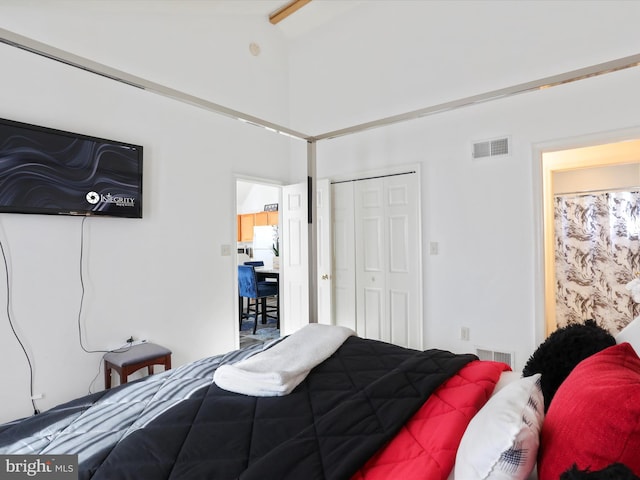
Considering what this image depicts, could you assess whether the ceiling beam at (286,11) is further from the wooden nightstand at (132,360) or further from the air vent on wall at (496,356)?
the air vent on wall at (496,356)

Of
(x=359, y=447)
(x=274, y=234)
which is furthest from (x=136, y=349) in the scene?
(x=274, y=234)

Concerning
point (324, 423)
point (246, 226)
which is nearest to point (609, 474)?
point (324, 423)

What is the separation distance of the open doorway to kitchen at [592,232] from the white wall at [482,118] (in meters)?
0.94

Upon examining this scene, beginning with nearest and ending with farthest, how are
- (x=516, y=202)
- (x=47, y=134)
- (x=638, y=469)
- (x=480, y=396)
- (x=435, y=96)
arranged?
1. (x=638, y=469)
2. (x=480, y=396)
3. (x=47, y=134)
4. (x=516, y=202)
5. (x=435, y=96)

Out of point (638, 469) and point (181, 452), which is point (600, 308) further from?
point (181, 452)

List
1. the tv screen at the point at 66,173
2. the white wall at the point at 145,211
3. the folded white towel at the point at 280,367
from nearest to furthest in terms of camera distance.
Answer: the folded white towel at the point at 280,367 < the tv screen at the point at 66,173 < the white wall at the point at 145,211

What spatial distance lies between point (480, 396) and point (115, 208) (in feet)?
9.17

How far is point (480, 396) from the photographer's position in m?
1.29

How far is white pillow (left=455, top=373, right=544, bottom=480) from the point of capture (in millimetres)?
776

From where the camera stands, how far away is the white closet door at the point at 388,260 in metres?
3.58

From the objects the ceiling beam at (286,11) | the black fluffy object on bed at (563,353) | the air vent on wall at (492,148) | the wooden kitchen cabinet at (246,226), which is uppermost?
the ceiling beam at (286,11)

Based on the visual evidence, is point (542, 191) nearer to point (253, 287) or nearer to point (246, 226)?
point (253, 287)

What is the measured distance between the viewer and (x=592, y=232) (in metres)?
4.07

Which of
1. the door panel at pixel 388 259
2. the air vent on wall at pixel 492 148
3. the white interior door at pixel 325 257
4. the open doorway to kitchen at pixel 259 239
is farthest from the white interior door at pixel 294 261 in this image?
the air vent on wall at pixel 492 148
